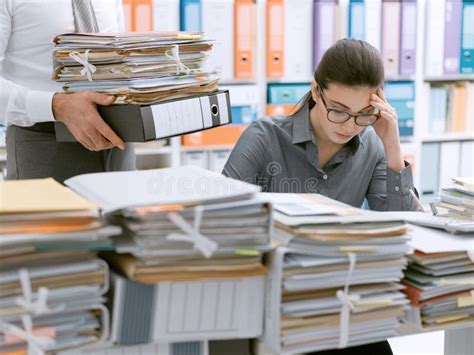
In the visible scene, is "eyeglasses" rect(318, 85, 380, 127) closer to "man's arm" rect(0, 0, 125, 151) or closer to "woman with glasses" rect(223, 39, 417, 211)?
"woman with glasses" rect(223, 39, 417, 211)

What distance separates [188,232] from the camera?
108 cm

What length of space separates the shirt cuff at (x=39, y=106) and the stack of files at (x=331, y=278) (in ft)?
2.50

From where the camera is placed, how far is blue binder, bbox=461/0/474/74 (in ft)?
12.5

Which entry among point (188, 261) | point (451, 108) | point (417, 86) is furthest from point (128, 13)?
point (188, 261)

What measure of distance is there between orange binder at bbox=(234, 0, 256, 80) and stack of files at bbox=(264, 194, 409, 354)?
2348 millimetres

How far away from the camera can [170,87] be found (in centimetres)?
161

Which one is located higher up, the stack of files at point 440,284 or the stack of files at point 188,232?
the stack of files at point 188,232

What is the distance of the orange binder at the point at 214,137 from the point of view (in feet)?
11.6

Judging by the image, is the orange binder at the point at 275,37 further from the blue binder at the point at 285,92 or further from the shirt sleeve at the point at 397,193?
the shirt sleeve at the point at 397,193

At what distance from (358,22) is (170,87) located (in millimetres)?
2300

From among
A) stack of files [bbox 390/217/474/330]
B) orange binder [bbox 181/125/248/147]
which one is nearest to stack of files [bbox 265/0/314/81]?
orange binder [bbox 181/125/248/147]

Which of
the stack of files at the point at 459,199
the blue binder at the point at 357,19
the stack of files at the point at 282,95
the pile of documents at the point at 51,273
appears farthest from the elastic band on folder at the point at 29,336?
the blue binder at the point at 357,19

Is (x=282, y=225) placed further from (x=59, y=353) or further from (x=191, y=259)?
(x=59, y=353)

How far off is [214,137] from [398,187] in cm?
166
